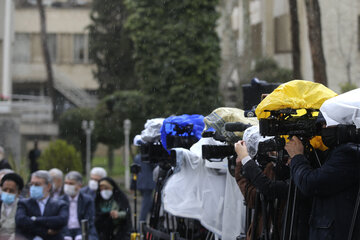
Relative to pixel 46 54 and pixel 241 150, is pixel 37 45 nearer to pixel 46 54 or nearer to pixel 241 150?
pixel 46 54

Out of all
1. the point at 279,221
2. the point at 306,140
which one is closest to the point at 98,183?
the point at 279,221

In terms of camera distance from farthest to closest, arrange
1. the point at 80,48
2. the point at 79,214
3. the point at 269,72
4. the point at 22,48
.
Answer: the point at 80,48 < the point at 22,48 < the point at 269,72 < the point at 79,214

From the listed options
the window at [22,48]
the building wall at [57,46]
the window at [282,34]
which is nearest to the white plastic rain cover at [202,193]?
the window at [282,34]

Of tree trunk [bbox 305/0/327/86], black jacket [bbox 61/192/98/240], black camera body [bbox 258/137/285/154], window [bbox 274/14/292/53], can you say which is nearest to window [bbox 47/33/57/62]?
window [bbox 274/14/292/53]

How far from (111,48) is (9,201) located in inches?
1330

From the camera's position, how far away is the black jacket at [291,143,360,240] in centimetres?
533

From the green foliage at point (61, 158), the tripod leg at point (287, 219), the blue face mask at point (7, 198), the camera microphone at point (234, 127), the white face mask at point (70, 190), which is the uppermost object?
the camera microphone at point (234, 127)

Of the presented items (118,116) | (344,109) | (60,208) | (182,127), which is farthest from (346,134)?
(118,116)

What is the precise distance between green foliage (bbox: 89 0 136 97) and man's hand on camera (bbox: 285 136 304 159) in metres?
35.8

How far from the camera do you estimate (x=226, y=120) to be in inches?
301

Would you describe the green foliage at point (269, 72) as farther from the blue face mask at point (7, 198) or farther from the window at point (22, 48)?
the window at point (22, 48)

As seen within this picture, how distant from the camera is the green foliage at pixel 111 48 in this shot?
42469 mm

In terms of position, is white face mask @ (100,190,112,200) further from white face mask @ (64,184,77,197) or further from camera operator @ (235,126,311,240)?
camera operator @ (235,126,311,240)

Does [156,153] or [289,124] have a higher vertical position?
[289,124]
